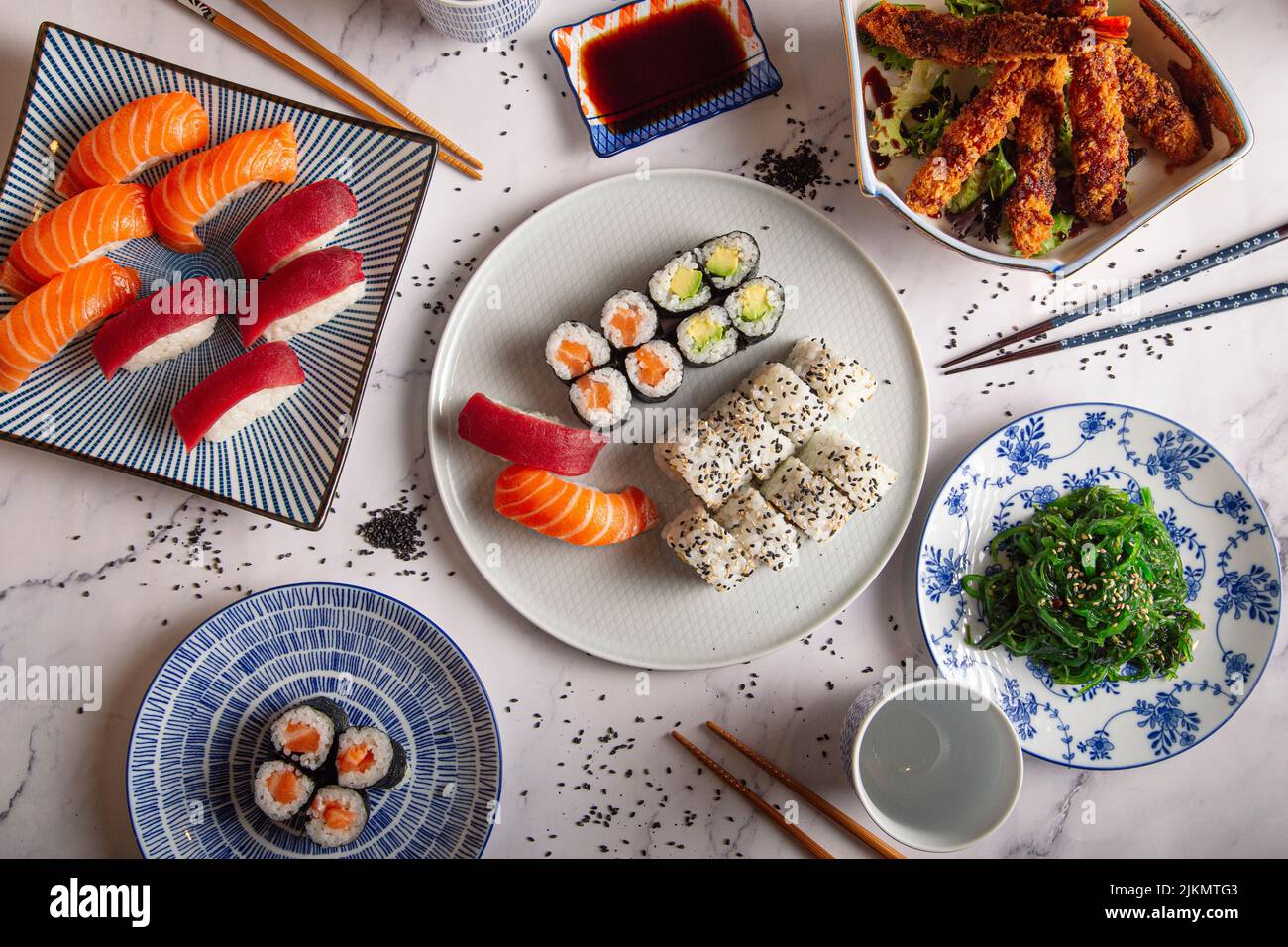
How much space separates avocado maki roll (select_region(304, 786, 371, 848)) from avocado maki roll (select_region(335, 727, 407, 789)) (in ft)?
0.11

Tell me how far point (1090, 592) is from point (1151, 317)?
0.90 m

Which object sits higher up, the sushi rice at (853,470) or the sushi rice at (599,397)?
the sushi rice at (599,397)

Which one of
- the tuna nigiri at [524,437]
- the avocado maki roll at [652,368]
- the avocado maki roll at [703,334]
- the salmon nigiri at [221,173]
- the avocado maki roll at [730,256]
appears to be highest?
the salmon nigiri at [221,173]

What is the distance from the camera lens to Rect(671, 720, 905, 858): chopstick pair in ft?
8.27

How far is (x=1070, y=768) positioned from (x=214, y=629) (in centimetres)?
258

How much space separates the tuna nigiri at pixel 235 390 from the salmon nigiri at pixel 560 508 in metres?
0.67

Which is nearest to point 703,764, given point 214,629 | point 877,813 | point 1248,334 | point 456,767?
point 877,813

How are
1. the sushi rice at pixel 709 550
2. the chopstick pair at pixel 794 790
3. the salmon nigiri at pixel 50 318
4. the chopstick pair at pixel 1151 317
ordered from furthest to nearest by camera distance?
the chopstick pair at pixel 1151 317 < the chopstick pair at pixel 794 790 < the sushi rice at pixel 709 550 < the salmon nigiri at pixel 50 318

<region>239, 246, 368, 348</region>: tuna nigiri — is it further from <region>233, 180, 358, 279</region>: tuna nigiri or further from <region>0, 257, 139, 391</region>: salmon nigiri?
<region>0, 257, 139, 391</region>: salmon nigiri

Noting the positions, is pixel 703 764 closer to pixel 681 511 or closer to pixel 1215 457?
pixel 681 511

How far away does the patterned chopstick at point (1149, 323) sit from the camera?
2633 mm

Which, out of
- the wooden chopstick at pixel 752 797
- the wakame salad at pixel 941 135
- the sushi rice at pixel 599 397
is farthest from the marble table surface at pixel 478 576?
the sushi rice at pixel 599 397

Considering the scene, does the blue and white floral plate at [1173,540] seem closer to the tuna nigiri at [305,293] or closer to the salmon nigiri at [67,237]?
the tuna nigiri at [305,293]

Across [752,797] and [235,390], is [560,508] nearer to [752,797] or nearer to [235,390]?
[235,390]
